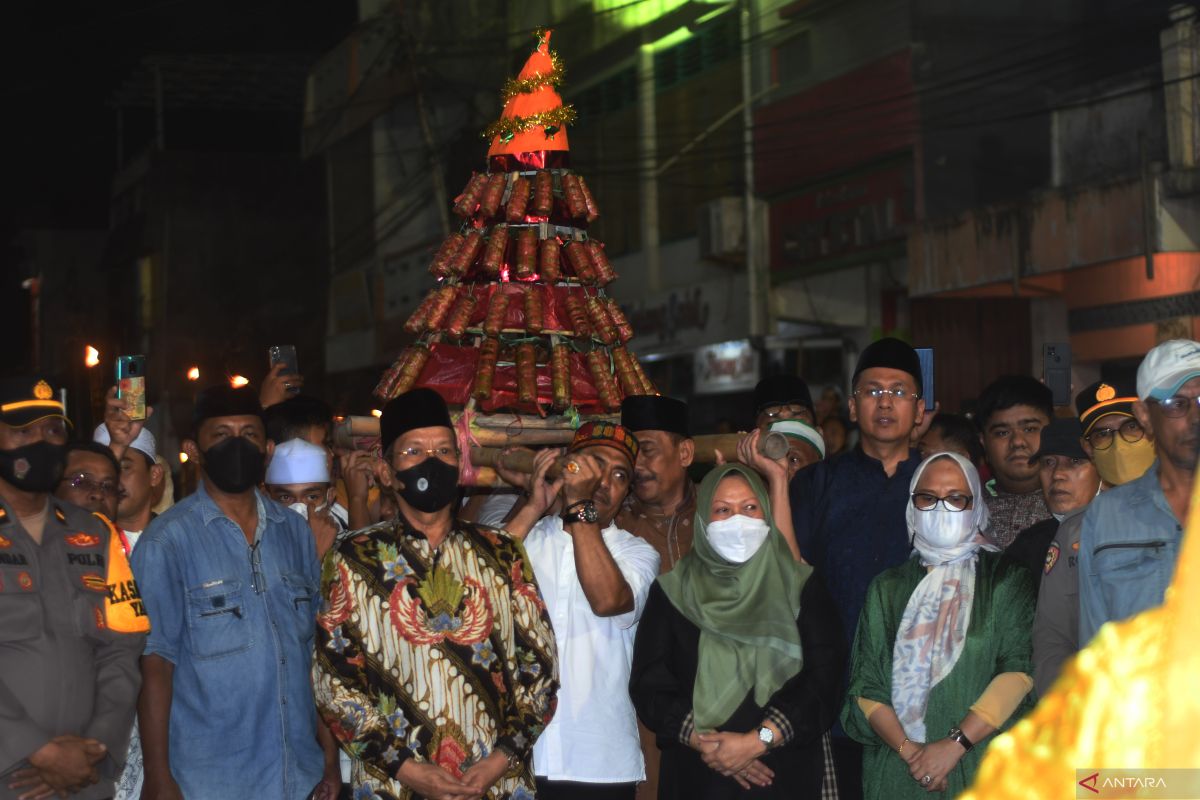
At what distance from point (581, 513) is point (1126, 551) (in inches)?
67.0

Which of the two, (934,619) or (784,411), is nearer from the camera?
(934,619)

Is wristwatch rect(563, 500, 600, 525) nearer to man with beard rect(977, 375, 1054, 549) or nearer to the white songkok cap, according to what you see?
the white songkok cap

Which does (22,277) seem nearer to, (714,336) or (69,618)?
(714,336)

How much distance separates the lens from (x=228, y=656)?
4371mm

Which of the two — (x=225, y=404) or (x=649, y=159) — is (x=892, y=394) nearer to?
(x=225, y=404)

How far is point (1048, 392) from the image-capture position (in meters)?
6.10

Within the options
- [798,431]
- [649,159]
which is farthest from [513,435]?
[649,159]

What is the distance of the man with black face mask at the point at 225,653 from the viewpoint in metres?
4.33

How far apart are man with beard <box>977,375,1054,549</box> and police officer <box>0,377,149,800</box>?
11.7 feet

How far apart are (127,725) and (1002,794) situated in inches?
143

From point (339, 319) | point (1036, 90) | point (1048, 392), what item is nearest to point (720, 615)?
point (1048, 392)

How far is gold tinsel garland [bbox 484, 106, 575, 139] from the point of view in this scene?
5930 mm

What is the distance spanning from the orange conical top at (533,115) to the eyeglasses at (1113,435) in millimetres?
2564

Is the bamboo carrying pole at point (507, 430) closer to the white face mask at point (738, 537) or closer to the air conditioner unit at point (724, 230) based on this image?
the white face mask at point (738, 537)
